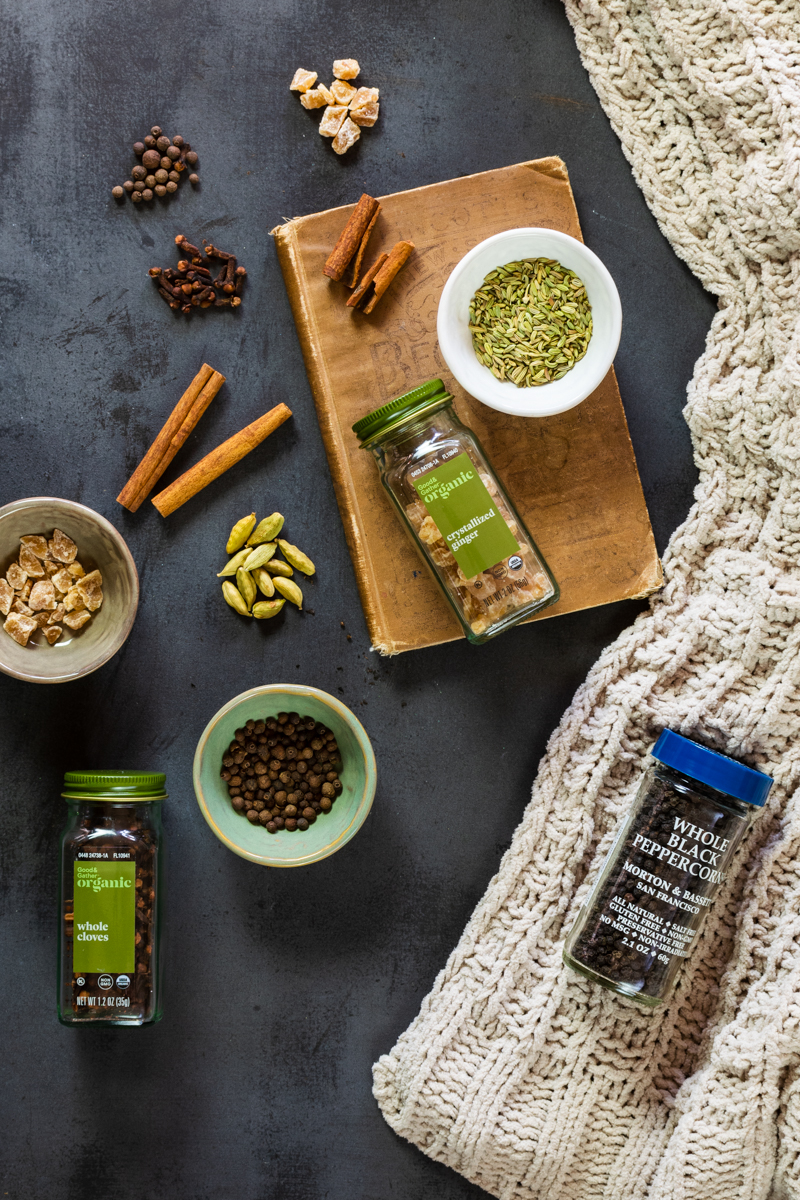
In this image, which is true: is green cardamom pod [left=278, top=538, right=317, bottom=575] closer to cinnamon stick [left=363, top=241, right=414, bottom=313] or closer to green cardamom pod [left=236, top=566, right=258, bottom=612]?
green cardamom pod [left=236, top=566, right=258, bottom=612]

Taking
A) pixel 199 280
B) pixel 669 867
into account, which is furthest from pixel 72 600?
pixel 669 867

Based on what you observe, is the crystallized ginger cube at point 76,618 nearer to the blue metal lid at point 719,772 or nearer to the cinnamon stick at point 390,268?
the cinnamon stick at point 390,268

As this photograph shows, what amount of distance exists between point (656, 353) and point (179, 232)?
0.83 meters

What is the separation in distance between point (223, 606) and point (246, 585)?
6cm

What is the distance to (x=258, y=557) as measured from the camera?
1.34 meters

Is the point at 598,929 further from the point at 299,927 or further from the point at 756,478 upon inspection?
the point at 756,478

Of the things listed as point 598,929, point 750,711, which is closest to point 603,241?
point 750,711

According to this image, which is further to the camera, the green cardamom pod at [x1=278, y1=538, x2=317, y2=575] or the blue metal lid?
the green cardamom pod at [x1=278, y1=538, x2=317, y2=575]

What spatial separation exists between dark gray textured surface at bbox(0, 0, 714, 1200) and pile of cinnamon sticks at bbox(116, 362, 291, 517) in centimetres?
3

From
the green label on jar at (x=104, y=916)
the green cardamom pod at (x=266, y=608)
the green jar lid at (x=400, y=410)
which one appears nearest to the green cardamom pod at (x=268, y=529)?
the green cardamom pod at (x=266, y=608)

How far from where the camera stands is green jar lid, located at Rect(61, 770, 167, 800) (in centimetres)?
119

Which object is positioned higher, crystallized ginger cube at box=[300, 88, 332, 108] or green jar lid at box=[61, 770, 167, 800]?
crystallized ginger cube at box=[300, 88, 332, 108]

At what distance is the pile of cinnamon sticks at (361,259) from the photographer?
1.30 metres

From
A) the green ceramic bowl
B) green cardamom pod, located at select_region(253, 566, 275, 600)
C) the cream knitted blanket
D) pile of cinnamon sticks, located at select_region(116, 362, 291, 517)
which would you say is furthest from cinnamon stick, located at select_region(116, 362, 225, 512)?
the cream knitted blanket
